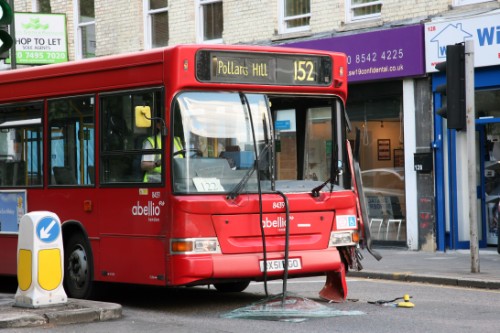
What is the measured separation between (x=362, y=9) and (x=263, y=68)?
32.5ft

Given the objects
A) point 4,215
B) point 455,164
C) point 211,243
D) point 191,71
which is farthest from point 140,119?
point 455,164

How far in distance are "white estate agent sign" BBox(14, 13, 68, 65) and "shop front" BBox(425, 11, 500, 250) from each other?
32.6 feet

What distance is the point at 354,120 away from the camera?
21.0 m

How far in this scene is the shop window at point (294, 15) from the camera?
865 inches

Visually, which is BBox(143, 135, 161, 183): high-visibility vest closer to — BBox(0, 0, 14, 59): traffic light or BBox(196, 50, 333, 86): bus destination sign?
BBox(196, 50, 333, 86): bus destination sign

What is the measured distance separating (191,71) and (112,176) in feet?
5.38

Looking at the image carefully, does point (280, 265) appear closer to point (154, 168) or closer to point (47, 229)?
point (154, 168)

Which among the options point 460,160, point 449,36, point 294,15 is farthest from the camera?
point 294,15

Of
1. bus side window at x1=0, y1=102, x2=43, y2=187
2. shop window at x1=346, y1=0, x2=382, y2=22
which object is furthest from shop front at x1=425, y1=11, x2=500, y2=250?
bus side window at x1=0, y1=102, x2=43, y2=187

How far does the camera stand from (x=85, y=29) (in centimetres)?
2819

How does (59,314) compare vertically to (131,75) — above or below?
below

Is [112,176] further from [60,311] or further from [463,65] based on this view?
[463,65]

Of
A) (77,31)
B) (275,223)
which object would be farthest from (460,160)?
(77,31)

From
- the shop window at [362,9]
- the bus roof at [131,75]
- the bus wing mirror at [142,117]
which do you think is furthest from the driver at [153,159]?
the shop window at [362,9]
